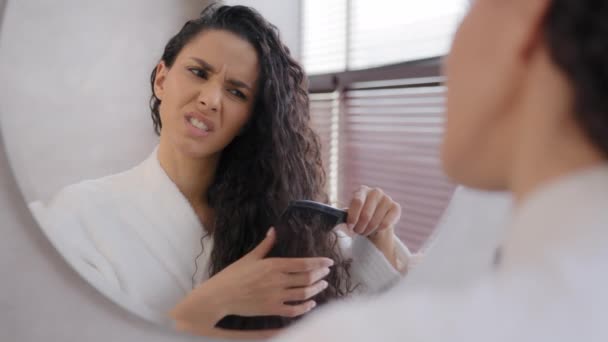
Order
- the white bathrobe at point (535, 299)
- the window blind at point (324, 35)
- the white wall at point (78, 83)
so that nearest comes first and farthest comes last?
the white bathrobe at point (535, 299)
the white wall at point (78, 83)
the window blind at point (324, 35)

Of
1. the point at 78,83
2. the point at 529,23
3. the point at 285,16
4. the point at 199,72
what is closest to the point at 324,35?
the point at 285,16

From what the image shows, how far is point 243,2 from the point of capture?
594 mm

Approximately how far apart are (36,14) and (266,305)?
386 millimetres

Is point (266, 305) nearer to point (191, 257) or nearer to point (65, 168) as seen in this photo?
point (191, 257)

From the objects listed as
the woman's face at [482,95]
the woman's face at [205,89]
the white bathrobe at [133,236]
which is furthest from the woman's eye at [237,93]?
the woman's face at [482,95]

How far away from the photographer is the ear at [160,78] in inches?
22.5

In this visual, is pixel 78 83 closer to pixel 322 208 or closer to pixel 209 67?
pixel 209 67

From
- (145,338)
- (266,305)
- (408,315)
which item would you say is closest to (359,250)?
(266,305)

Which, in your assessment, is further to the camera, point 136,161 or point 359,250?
point 359,250

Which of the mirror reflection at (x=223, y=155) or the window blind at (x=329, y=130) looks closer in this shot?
the mirror reflection at (x=223, y=155)

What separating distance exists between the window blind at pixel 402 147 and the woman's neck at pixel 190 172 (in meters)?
0.16

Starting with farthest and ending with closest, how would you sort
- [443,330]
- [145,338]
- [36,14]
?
1. [145,338]
2. [36,14]
3. [443,330]

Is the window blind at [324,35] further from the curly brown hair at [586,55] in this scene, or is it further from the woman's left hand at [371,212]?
the curly brown hair at [586,55]

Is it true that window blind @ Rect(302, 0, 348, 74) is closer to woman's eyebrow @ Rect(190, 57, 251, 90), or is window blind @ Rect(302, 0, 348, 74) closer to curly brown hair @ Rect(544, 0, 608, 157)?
woman's eyebrow @ Rect(190, 57, 251, 90)
